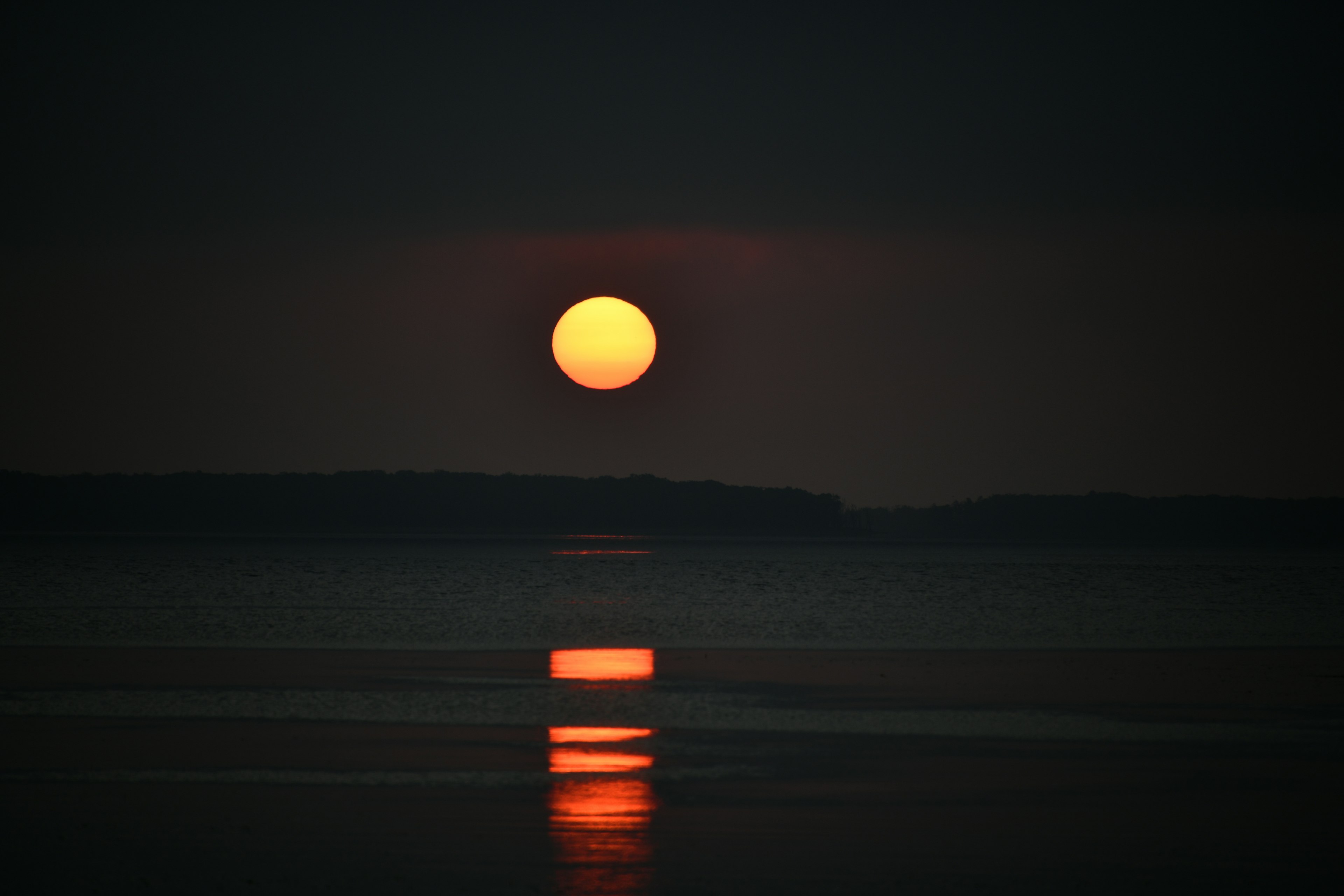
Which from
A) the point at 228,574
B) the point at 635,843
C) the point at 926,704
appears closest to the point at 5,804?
the point at 635,843

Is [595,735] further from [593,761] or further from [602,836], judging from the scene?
[602,836]

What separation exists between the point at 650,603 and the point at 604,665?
24979 mm

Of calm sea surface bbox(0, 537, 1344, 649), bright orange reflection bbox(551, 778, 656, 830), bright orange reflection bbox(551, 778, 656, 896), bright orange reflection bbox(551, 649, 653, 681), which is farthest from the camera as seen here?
calm sea surface bbox(0, 537, 1344, 649)

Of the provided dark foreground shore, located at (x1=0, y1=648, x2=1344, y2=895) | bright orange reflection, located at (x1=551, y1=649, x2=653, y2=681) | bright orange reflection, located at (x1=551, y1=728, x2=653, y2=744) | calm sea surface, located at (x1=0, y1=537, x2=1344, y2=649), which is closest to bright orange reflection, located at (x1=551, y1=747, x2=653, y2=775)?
dark foreground shore, located at (x1=0, y1=648, x2=1344, y2=895)

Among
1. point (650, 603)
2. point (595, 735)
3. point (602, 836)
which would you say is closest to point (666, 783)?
point (602, 836)

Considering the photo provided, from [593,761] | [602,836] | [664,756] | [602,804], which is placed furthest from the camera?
[664,756]

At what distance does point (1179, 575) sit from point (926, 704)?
7068 cm

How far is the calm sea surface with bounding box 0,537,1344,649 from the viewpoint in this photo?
38094mm

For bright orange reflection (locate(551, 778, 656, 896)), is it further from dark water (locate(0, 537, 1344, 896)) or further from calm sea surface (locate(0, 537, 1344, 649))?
A: calm sea surface (locate(0, 537, 1344, 649))

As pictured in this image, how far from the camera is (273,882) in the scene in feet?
38.5

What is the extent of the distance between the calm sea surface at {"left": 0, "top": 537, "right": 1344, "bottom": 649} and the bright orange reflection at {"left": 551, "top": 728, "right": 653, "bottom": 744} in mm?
15339

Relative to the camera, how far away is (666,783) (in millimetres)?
15859

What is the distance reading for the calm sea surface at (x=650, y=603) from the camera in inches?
1500

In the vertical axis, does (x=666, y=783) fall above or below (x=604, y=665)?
below
